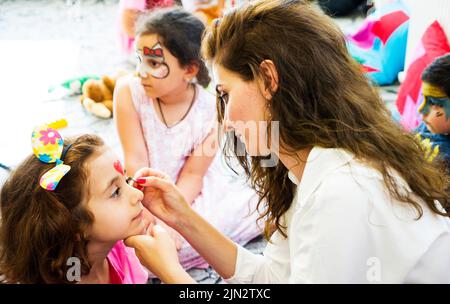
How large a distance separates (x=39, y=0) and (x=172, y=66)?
2.37 meters

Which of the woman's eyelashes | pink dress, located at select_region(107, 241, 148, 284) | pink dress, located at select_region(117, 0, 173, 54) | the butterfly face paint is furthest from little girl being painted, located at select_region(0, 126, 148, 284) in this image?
pink dress, located at select_region(117, 0, 173, 54)

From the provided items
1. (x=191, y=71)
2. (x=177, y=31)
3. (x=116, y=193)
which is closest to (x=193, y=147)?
(x=191, y=71)

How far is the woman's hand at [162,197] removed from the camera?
1040mm

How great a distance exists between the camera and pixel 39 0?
11.5 feet

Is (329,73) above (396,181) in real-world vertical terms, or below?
above

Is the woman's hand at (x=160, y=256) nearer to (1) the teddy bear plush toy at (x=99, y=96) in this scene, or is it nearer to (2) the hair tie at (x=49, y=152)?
(2) the hair tie at (x=49, y=152)

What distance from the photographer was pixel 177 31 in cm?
153

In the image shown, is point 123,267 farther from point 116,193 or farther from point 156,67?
point 156,67

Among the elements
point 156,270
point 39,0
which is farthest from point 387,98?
point 39,0

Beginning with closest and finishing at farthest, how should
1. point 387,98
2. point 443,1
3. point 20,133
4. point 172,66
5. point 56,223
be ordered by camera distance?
point 56,223, point 172,66, point 443,1, point 20,133, point 387,98

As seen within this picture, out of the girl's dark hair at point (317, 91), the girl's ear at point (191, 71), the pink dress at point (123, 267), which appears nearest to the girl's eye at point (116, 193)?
the pink dress at point (123, 267)

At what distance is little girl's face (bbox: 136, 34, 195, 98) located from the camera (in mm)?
1508

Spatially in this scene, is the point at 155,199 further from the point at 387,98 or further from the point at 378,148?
the point at 387,98
